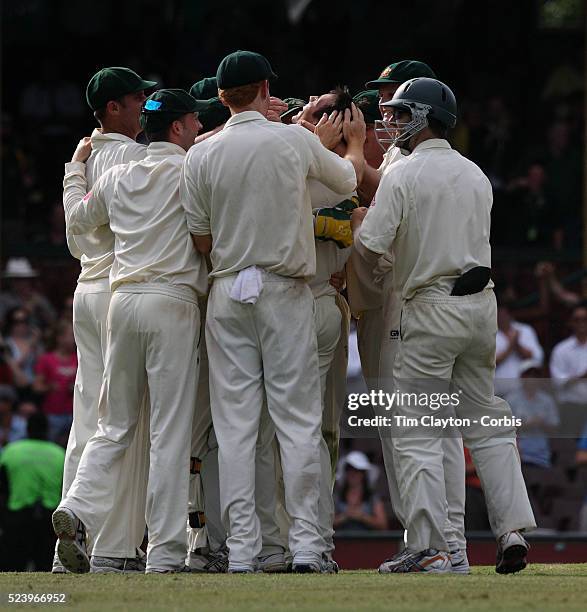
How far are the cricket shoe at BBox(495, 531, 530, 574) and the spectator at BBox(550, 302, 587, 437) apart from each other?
654 cm

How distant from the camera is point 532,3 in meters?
21.2

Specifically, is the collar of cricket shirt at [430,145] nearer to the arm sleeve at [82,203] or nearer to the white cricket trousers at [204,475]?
the white cricket trousers at [204,475]

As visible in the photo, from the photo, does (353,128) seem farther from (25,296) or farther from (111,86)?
→ (25,296)

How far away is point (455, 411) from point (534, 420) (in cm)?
641

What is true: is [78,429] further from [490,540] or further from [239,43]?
[239,43]

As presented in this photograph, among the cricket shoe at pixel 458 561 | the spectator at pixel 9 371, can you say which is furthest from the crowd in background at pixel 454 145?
the cricket shoe at pixel 458 561

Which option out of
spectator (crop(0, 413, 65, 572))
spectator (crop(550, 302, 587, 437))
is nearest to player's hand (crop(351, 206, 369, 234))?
spectator (crop(0, 413, 65, 572))

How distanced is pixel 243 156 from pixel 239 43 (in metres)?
11.8

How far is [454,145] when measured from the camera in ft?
61.7

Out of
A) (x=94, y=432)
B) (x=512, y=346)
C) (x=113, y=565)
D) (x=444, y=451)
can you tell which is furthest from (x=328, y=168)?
(x=512, y=346)

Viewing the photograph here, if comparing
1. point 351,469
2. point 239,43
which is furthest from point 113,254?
point 239,43

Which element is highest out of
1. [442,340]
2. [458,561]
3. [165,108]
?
[165,108]

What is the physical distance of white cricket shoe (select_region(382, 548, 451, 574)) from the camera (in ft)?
26.8

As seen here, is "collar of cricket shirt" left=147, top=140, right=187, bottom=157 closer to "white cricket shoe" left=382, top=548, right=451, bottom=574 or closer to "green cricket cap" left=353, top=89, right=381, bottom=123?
"green cricket cap" left=353, top=89, right=381, bottom=123
